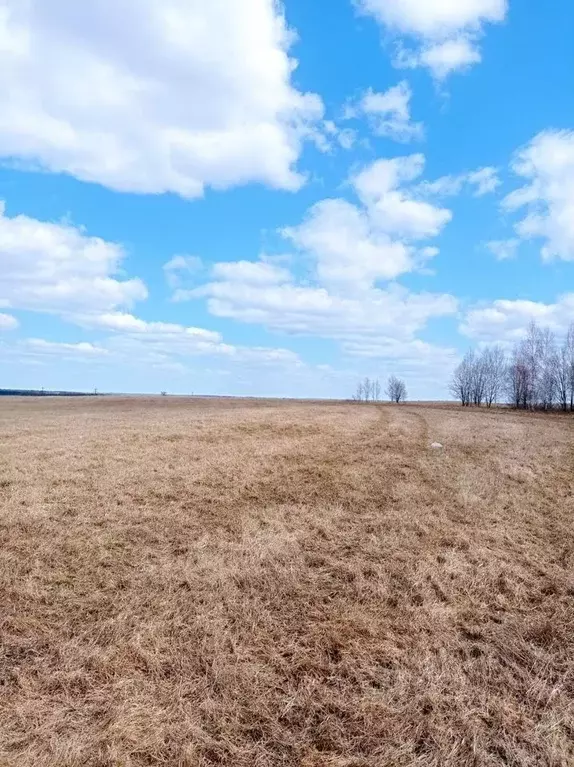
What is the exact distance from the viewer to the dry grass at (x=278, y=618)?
5363mm

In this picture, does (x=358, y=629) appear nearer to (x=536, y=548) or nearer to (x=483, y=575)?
(x=483, y=575)

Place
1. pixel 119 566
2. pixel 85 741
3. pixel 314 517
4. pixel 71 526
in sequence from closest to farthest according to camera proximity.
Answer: pixel 85 741, pixel 119 566, pixel 71 526, pixel 314 517

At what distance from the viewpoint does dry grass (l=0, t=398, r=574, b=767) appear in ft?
17.6

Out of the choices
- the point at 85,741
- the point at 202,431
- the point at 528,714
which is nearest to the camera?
the point at 85,741

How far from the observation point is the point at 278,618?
308 inches

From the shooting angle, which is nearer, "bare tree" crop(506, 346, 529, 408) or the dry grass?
Result: the dry grass

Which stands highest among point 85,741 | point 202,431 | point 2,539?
point 202,431

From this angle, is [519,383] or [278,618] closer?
[278,618]

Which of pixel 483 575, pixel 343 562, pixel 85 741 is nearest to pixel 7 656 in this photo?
pixel 85 741

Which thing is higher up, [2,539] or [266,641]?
[2,539]

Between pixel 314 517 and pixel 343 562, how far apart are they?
2.52 metres

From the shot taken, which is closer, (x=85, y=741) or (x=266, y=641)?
(x=85, y=741)

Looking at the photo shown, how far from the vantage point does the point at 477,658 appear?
6.75 metres

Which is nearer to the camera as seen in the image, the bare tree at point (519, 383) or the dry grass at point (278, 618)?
the dry grass at point (278, 618)
